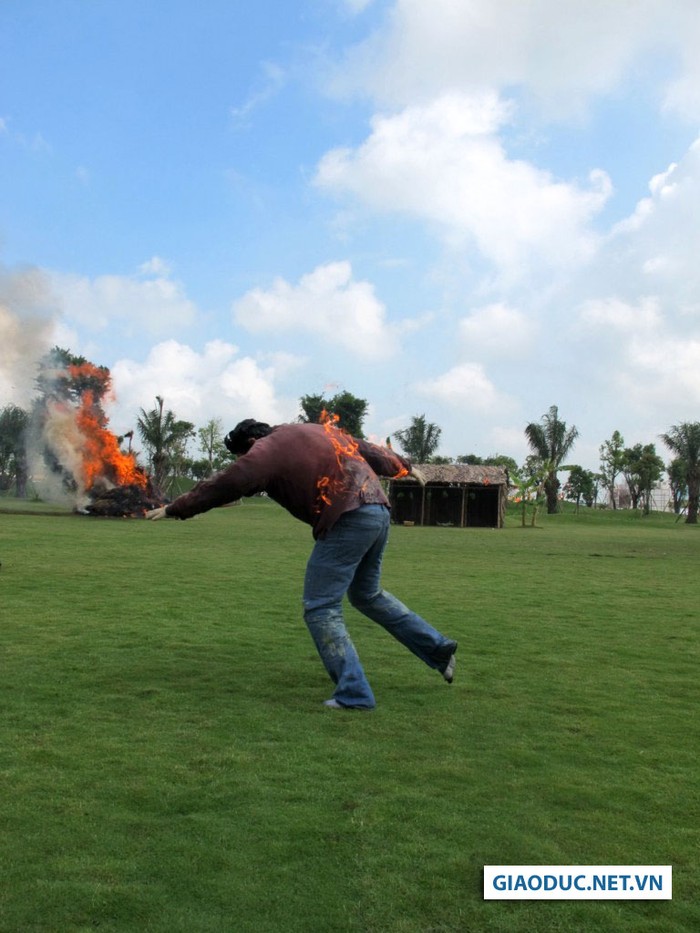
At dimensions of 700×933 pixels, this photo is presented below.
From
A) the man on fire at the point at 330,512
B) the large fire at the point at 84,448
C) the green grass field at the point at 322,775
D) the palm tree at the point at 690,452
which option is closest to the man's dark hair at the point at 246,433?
the man on fire at the point at 330,512

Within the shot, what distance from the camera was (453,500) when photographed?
4606cm

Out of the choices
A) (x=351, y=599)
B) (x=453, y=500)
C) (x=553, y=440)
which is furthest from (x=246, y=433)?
(x=553, y=440)

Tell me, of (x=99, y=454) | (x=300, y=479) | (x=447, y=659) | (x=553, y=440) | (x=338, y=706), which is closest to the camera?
(x=338, y=706)

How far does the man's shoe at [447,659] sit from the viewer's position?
5.19 m

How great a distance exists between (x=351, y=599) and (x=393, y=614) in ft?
0.90

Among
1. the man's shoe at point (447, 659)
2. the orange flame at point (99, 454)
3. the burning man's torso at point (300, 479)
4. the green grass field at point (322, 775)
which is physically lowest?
the green grass field at point (322, 775)

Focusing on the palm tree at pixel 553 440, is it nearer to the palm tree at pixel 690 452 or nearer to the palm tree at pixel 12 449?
the palm tree at pixel 690 452

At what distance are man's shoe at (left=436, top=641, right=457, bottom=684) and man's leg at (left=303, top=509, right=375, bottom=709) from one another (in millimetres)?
540

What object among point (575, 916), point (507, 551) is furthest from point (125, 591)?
point (507, 551)

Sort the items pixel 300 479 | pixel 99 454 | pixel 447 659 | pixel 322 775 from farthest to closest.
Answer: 1. pixel 99 454
2. pixel 447 659
3. pixel 300 479
4. pixel 322 775

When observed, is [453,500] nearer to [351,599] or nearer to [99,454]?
[99,454]

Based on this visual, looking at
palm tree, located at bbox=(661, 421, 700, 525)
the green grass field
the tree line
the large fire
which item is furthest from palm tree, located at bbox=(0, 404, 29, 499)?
the green grass field

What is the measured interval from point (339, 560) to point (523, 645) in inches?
103

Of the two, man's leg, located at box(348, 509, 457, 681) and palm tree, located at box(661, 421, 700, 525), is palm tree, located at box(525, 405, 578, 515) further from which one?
man's leg, located at box(348, 509, 457, 681)
